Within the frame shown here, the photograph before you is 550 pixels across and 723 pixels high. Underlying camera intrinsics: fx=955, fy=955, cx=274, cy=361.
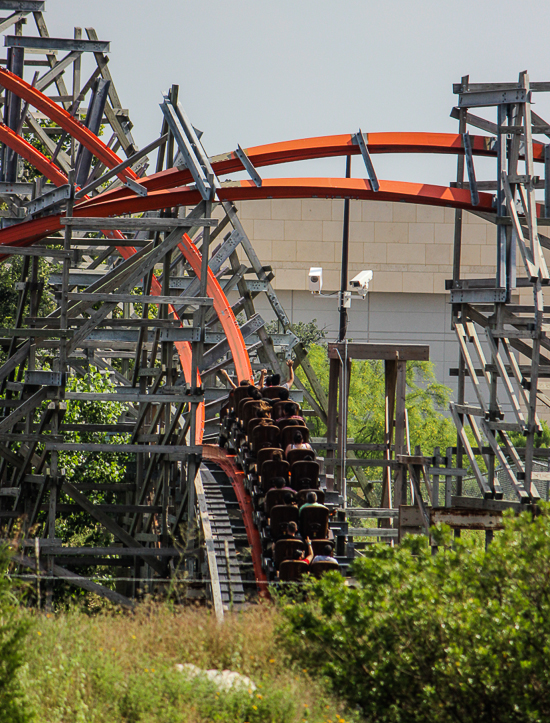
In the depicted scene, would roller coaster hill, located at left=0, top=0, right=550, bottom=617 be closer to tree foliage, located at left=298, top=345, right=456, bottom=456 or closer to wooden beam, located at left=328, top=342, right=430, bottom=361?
A: wooden beam, located at left=328, top=342, right=430, bottom=361

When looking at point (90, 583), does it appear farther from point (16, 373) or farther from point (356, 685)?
point (356, 685)

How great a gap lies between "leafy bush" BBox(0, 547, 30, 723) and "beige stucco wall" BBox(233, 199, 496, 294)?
4384cm

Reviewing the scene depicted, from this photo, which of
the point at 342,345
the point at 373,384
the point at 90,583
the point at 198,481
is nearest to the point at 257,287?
the point at 342,345

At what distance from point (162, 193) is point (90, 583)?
19.1 feet

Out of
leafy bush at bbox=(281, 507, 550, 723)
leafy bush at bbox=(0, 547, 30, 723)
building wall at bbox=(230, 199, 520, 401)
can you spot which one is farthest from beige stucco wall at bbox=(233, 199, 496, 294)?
leafy bush at bbox=(0, 547, 30, 723)

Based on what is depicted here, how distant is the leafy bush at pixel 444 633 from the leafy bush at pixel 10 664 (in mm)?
2008

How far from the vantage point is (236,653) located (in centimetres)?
704

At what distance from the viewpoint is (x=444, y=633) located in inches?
251

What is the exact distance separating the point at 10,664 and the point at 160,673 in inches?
45.3

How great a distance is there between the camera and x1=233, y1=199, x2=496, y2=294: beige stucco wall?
164ft

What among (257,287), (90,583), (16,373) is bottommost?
(90,583)

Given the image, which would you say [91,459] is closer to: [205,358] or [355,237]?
[205,358]

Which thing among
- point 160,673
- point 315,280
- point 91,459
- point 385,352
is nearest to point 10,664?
point 160,673

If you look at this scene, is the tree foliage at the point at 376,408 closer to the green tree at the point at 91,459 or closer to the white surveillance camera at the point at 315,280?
the white surveillance camera at the point at 315,280
